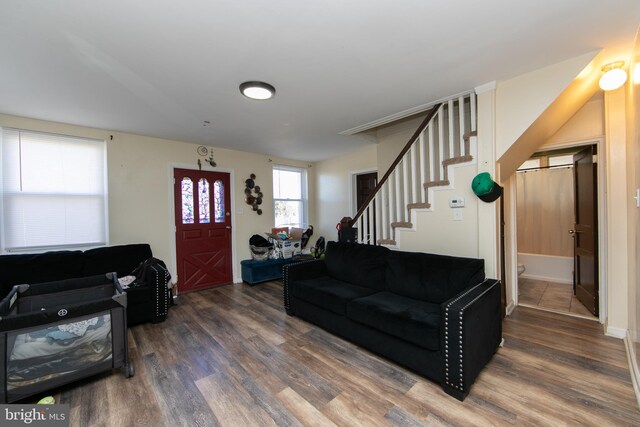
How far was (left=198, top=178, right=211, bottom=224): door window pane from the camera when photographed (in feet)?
14.4

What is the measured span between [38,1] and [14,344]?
2.07m

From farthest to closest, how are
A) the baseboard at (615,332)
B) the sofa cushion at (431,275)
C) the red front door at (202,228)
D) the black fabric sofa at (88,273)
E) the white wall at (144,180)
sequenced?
the red front door at (202,228), the white wall at (144,180), the black fabric sofa at (88,273), the baseboard at (615,332), the sofa cushion at (431,275)

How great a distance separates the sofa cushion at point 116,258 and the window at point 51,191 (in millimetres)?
331

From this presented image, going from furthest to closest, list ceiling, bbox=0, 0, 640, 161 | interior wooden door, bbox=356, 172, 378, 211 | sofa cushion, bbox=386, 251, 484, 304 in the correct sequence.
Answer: interior wooden door, bbox=356, 172, 378, 211 < sofa cushion, bbox=386, 251, 484, 304 < ceiling, bbox=0, 0, 640, 161

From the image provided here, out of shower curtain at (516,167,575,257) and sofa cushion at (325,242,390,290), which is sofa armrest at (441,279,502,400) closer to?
sofa cushion at (325,242,390,290)

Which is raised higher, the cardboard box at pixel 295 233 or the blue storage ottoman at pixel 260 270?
the cardboard box at pixel 295 233

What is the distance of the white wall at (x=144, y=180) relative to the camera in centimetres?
357

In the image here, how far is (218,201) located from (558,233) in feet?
19.8

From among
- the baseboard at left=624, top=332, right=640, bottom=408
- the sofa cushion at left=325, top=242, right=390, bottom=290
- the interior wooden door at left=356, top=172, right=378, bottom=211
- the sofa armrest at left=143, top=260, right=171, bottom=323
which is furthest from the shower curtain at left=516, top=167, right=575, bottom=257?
the sofa armrest at left=143, top=260, right=171, bottom=323

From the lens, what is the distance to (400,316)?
6.66 ft

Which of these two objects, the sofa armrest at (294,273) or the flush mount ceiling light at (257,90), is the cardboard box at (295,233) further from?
the flush mount ceiling light at (257,90)

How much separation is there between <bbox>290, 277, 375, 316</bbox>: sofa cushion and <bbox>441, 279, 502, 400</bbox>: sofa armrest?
93cm

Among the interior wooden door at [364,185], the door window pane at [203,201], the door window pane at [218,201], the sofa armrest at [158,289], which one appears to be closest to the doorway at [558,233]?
the interior wooden door at [364,185]

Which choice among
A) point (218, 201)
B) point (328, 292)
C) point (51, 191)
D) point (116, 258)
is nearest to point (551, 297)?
point (328, 292)
